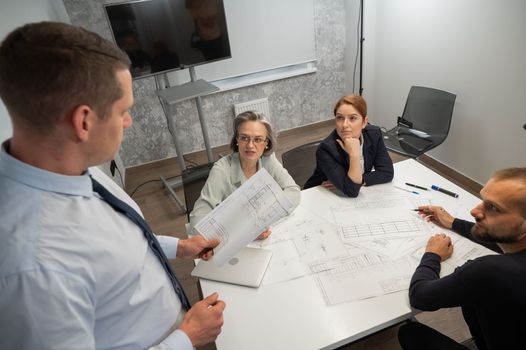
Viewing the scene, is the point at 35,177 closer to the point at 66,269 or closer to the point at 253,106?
the point at 66,269

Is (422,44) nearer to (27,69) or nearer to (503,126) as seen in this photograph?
(503,126)

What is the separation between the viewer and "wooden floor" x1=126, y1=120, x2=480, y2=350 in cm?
175

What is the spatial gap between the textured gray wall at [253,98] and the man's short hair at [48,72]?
316 cm

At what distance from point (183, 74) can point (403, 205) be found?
285cm

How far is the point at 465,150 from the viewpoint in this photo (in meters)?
2.95

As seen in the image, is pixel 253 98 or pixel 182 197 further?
pixel 253 98

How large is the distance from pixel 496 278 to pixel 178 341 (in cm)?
86

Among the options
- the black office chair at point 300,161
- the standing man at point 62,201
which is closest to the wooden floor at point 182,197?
the black office chair at point 300,161

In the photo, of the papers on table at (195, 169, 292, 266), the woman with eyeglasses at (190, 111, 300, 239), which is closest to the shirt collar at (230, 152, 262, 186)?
the woman with eyeglasses at (190, 111, 300, 239)

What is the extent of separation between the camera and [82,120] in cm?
61

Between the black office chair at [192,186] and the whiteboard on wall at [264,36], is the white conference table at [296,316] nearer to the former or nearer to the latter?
the black office chair at [192,186]

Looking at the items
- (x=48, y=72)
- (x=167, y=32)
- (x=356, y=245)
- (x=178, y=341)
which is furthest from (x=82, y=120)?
(x=167, y=32)

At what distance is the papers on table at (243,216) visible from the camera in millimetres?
1175

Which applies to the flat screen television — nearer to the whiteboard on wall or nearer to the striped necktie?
the whiteboard on wall
